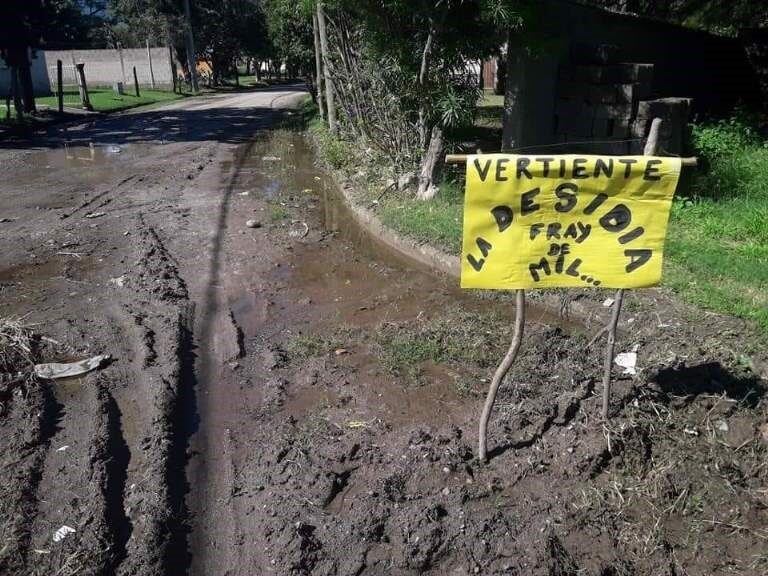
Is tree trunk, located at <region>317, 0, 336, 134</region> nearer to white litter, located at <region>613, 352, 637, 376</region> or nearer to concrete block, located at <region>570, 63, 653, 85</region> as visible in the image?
concrete block, located at <region>570, 63, 653, 85</region>

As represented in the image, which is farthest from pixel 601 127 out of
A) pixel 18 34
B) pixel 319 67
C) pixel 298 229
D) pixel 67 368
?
pixel 18 34

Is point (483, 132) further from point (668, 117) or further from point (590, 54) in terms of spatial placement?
point (668, 117)

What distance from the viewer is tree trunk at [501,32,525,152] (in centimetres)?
824

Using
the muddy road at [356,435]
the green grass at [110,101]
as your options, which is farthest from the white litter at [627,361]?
the green grass at [110,101]

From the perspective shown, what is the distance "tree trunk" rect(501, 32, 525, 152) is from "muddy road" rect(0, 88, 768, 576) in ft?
11.1

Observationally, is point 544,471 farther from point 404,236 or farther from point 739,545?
point 404,236

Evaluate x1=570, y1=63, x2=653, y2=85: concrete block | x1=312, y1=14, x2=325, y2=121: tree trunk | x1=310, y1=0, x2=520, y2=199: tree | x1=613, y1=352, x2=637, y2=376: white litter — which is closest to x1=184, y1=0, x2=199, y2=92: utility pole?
x1=312, y1=14, x2=325, y2=121: tree trunk

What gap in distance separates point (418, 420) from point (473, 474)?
606 mm

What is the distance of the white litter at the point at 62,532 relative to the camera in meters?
2.74

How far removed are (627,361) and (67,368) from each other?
3.56m

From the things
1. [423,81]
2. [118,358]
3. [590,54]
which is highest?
[590,54]

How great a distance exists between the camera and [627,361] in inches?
156

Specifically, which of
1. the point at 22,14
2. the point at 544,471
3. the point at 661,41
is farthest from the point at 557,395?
the point at 22,14

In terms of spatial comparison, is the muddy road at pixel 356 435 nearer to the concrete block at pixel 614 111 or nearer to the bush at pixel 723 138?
the concrete block at pixel 614 111
